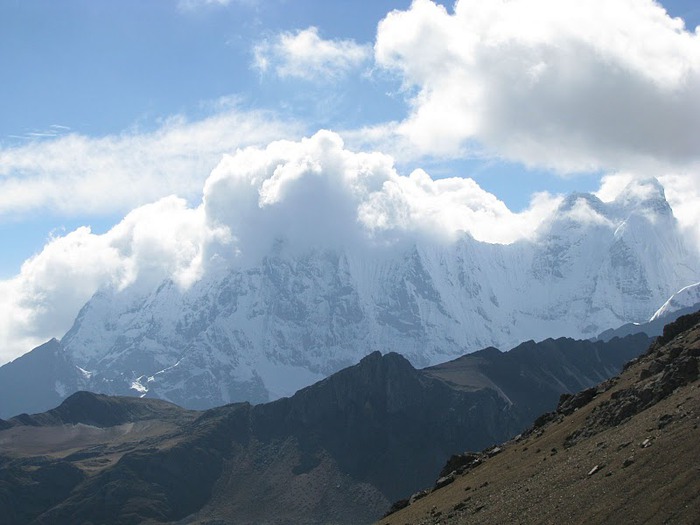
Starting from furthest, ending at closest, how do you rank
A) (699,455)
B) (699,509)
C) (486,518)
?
(486,518), (699,455), (699,509)

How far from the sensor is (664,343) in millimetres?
132000

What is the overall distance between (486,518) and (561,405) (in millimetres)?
45869

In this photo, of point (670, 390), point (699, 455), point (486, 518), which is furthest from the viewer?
point (670, 390)

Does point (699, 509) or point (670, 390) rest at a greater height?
point (670, 390)

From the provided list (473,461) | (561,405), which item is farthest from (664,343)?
(473,461)

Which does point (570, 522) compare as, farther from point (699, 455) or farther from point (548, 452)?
point (548, 452)

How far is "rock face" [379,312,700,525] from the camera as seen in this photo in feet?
254

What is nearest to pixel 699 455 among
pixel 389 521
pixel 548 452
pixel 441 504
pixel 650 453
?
pixel 650 453

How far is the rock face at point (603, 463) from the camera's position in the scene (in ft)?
254

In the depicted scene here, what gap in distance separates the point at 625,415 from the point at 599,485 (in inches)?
773

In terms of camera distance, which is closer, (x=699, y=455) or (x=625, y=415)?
(x=699, y=455)

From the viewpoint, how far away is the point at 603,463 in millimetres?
86938

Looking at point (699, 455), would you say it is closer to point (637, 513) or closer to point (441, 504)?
point (637, 513)

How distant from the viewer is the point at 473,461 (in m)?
128
